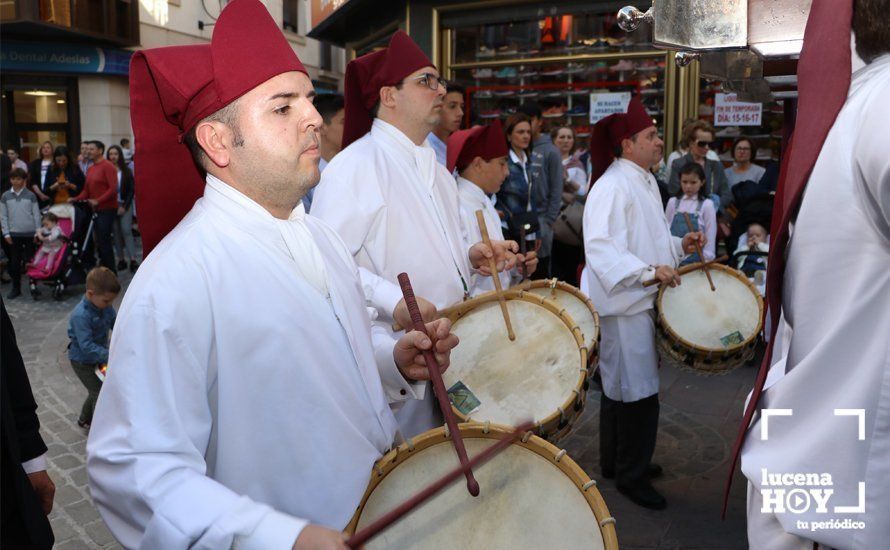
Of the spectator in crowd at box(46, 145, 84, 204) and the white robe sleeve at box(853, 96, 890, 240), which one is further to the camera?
the spectator in crowd at box(46, 145, 84, 204)

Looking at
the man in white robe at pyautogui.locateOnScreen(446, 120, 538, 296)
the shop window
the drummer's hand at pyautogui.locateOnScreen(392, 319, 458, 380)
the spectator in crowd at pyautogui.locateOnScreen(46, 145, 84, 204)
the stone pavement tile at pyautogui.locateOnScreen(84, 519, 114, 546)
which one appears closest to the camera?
the drummer's hand at pyautogui.locateOnScreen(392, 319, 458, 380)

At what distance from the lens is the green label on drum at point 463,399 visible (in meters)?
2.96

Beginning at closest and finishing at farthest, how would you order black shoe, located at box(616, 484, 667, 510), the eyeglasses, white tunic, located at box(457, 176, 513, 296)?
the eyeglasses
black shoe, located at box(616, 484, 667, 510)
white tunic, located at box(457, 176, 513, 296)

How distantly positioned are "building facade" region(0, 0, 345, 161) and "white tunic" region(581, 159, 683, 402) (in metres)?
16.0

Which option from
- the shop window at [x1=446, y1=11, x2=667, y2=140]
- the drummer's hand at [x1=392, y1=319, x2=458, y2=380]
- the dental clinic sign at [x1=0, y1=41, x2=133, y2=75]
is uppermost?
the dental clinic sign at [x1=0, y1=41, x2=133, y2=75]

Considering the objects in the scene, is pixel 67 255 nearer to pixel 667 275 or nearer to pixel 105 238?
pixel 105 238

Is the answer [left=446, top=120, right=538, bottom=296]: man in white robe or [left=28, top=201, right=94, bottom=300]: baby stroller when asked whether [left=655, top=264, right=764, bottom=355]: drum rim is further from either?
[left=28, top=201, right=94, bottom=300]: baby stroller

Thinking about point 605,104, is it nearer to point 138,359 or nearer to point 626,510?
point 626,510

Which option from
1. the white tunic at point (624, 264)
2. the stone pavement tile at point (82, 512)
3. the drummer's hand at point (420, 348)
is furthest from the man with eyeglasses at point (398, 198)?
the stone pavement tile at point (82, 512)

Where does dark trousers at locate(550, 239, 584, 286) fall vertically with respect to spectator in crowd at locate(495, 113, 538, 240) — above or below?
below

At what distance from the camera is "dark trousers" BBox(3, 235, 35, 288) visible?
Result: 11.2 meters

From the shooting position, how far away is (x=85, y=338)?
5805 millimetres

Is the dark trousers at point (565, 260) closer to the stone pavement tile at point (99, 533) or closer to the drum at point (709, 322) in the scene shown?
the drum at point (709, 322)

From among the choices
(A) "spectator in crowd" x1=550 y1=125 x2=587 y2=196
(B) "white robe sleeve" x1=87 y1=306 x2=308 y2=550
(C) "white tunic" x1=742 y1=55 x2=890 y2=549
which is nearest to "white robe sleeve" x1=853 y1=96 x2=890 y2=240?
(C) "white tunic" x1=742 y1=55 x2=890 y2=549
